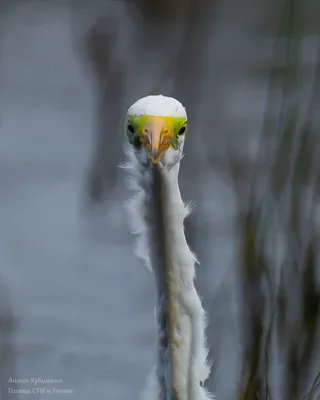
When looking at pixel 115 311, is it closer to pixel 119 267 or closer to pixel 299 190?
pixel 119 267

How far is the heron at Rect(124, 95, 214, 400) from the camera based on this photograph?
937 millimetres

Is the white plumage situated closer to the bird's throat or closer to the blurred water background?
the bird's throat

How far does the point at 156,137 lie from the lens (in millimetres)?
930

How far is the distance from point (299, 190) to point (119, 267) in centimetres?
72

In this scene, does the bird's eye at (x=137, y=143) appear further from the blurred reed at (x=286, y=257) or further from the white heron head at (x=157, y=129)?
the blurred reed at (x=286, y=257)

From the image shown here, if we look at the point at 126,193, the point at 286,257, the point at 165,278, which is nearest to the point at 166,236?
the point at 165,278

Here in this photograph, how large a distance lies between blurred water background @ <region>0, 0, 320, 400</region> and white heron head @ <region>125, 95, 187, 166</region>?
0.44 metres

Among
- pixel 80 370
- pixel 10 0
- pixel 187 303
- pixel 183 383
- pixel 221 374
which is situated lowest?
pixel 80 370

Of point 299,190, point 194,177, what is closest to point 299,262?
point 299,190

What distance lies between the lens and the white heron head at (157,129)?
93cm

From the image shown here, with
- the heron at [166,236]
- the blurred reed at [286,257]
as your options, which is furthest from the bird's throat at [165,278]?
the blurred reed at [286,257]

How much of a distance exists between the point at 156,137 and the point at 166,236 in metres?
0.11

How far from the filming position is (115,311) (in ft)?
6.64

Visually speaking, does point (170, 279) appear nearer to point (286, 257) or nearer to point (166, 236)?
point (166, 236)
